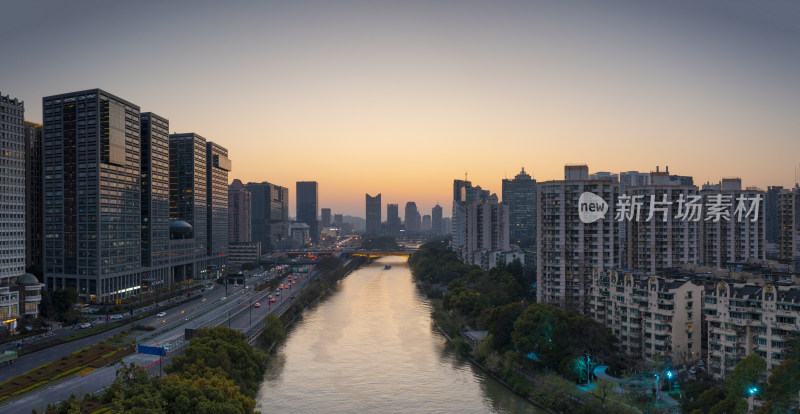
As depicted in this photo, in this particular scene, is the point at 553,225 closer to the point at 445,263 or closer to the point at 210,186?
the point at 445,263

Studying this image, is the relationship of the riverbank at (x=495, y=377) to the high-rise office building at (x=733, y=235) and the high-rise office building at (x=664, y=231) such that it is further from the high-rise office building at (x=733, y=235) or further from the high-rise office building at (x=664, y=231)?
the high-rise office building at (x=733, y=235)

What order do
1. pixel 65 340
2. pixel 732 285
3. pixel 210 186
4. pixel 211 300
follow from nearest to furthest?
pixel 732 285 → pixel 65 340 → pixel 211 300 → pixel 210 186

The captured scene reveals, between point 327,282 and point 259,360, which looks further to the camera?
point 327,282

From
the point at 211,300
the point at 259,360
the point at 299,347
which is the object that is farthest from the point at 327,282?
the point at 259,360

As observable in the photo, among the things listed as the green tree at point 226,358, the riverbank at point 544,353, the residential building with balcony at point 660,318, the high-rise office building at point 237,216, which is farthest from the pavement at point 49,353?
the high-rise office building at point 237,216

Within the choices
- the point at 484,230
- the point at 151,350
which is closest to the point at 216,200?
the point at 484,230

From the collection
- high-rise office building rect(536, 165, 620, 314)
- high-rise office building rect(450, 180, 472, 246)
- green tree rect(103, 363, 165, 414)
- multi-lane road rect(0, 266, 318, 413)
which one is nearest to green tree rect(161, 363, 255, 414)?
green tree rect(103, 363, 165, 414)

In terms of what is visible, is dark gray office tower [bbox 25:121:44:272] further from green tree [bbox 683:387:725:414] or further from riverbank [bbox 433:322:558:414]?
green tree [bbox 683:387:725:414]

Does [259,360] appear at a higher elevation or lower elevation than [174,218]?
lower
